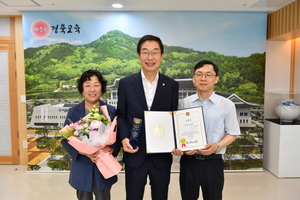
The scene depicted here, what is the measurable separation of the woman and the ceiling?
6.33 ft

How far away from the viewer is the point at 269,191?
11.1 ft

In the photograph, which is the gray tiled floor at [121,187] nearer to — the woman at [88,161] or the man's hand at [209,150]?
the woman at [88,161]

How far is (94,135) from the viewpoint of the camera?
5.89 ft

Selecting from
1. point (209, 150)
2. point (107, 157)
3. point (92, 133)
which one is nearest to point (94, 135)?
point (92, 133)

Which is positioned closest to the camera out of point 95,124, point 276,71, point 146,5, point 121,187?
point 95,124

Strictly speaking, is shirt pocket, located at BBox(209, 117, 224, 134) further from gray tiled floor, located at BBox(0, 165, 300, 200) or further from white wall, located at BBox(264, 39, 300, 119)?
white wall, located at BBox(264, 39, 300, 119)

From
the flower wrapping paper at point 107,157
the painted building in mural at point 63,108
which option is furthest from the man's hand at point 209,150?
the painted building in mural at point 63,108

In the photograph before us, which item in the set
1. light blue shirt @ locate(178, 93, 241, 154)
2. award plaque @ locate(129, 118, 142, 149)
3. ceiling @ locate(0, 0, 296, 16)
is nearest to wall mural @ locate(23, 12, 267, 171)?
ceiling @ locate(0, 0, 296, 16)

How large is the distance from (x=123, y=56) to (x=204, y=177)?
270 cm

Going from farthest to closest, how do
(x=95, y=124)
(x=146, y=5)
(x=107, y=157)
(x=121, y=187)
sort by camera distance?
(x=146, y=5) → (x=121, y=187) → (x=107, y=157) → (x=95, y=124)

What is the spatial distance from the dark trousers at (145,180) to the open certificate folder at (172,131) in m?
0.18

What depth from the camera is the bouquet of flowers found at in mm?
1784

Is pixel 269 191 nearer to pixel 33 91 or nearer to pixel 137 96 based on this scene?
pixel 137 96

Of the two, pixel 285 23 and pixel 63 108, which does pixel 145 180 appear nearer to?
pixel 63 108
